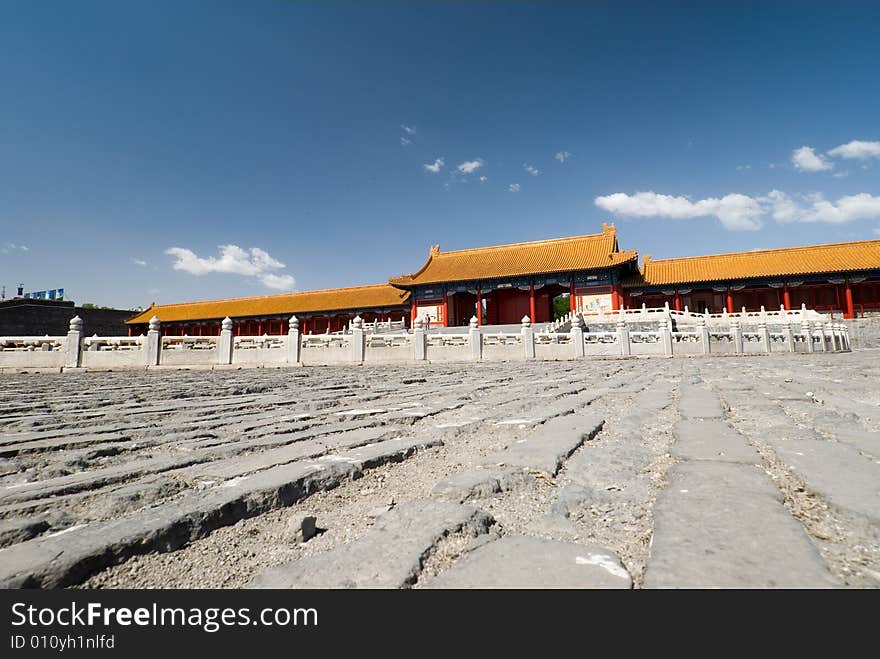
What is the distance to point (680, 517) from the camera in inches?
50.4

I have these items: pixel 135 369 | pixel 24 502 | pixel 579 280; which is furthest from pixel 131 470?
pixel 579 280

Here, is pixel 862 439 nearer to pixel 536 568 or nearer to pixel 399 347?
pixel 536 568

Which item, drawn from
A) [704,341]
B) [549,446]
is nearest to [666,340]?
[704,341]

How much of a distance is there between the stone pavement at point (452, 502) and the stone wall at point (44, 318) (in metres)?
31.1

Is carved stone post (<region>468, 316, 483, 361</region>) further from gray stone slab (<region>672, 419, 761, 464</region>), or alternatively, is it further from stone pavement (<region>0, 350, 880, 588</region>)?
gray stone slab (<region>672, 419, 761, 464</region>)

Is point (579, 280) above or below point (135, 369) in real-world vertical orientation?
above

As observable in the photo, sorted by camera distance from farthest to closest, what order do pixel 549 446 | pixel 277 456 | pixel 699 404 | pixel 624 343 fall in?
pixel 624 343 < pixel 699 404 < pixel 549 446 < pixel 277 456

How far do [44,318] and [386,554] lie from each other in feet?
124

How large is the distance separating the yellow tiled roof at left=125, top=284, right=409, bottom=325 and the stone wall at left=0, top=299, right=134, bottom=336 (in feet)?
6.99

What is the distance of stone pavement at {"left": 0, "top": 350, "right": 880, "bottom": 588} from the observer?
103cm

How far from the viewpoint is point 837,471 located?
5.51 ft

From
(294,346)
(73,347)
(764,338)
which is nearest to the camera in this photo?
(73,347)
